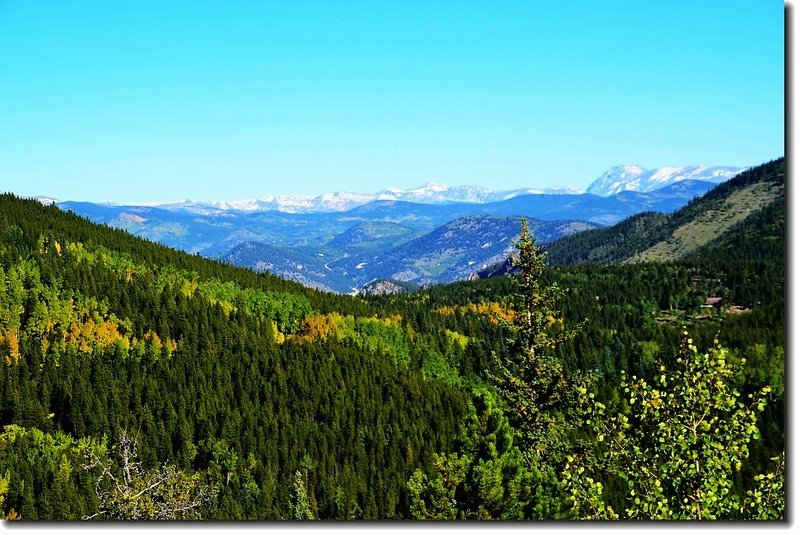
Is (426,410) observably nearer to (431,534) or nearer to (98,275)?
(98,275)

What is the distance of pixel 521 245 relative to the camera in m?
36.2

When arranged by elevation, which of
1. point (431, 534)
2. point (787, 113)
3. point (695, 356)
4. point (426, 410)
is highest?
point (787, 113)

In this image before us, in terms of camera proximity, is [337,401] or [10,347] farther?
[10,347]

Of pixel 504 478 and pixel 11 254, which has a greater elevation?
pixel 11 254

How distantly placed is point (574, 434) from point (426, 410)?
5714cm

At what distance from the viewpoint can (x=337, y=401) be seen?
10362 cm

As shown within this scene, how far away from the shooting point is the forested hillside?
1941cm

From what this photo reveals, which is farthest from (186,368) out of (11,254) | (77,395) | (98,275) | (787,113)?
(787,113)

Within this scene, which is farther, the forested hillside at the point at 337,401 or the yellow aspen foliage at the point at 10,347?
the yellow aspen foliage at the point at 10,347

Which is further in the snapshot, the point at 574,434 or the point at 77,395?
the point at 77,395

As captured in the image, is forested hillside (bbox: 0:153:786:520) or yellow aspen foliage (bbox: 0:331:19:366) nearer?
forested hillside (bbox: 0:153:786:520)

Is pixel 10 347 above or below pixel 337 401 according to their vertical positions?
above

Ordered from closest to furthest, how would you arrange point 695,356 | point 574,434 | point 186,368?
1. point 695,356
2. point 574,434
3. point 186,368

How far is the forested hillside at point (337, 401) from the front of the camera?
19406mm
